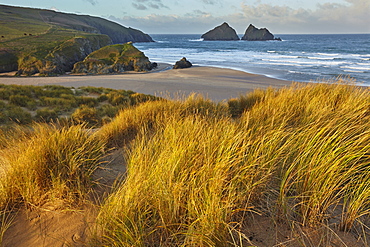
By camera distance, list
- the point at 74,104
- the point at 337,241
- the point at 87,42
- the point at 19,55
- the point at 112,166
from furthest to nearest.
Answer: the point at 87,42 → the point at 19,55 → the point at 74,104 → the point at 112,166 → the point at 337,241

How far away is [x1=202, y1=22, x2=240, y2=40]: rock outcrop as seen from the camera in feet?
504

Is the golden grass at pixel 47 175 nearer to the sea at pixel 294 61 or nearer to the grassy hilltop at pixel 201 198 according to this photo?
the grassy hilltop at pixel 201 198

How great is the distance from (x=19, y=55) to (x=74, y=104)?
24.5m

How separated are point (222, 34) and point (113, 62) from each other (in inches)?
5516

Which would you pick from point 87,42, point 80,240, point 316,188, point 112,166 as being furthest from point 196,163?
point 87,42

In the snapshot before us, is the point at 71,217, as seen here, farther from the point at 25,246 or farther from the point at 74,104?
the point at 74,104

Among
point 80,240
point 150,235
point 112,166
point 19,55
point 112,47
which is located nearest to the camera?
point 150,235

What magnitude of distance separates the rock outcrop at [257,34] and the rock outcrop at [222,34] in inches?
308

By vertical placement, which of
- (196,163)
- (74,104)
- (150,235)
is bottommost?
(74,104)

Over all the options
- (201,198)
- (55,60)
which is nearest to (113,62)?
(55,60)

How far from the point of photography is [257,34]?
146m

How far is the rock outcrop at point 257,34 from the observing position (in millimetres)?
140900

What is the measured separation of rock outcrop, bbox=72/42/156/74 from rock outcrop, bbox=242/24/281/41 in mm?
129356

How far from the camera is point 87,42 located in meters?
42.0
